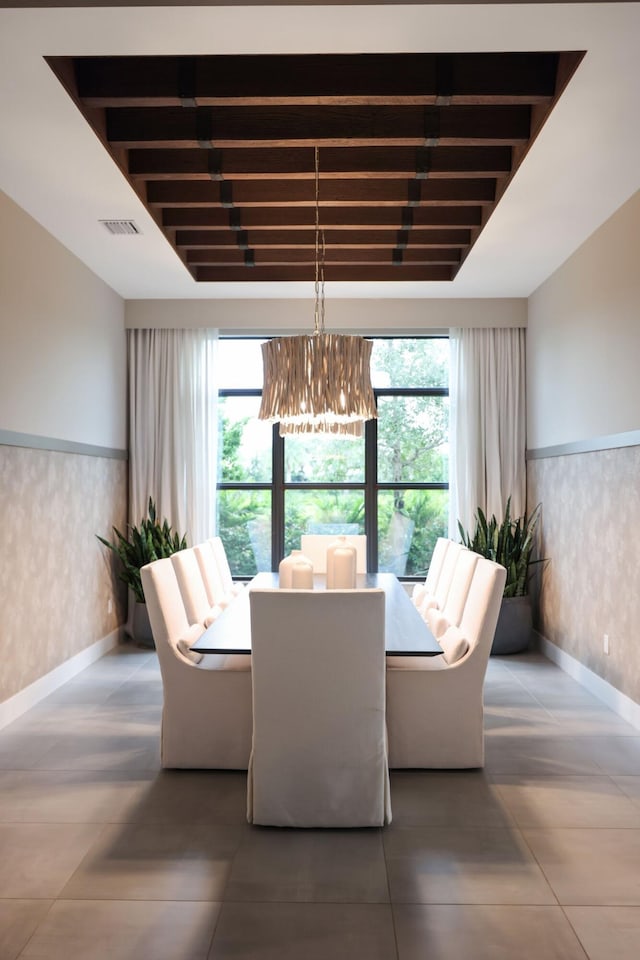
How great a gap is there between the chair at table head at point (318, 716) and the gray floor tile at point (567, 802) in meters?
0.59

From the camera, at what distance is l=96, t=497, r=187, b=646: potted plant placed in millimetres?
5934

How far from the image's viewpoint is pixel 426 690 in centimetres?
334

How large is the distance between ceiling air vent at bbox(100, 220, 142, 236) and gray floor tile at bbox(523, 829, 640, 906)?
12.1 feet

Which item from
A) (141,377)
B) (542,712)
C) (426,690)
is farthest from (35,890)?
(141,377)

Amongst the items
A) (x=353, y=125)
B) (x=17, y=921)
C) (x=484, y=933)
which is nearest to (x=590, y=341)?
(x=353, y=125)

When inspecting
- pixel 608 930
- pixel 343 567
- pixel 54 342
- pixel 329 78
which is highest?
pixel 329 78

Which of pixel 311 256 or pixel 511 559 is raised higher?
pixel 311 256

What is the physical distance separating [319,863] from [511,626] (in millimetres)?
3454

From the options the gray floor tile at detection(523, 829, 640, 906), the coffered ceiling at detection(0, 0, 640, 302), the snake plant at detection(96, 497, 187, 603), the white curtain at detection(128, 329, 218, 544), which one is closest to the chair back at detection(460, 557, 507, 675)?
the gray floor tile at detection(523, 829, 640, 906)

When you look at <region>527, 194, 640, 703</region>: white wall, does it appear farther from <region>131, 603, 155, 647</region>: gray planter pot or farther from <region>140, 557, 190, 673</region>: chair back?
<region>131, 603, 155, 647</region>: gray planter pot

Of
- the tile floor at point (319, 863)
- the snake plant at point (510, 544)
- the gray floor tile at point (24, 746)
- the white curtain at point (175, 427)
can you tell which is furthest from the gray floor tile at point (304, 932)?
the white curtain at point (175, 427)

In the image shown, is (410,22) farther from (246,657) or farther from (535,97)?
(246,657)

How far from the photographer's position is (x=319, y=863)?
8.18 feet

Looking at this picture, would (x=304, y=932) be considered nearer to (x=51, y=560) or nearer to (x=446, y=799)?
(x=446, y=799)
